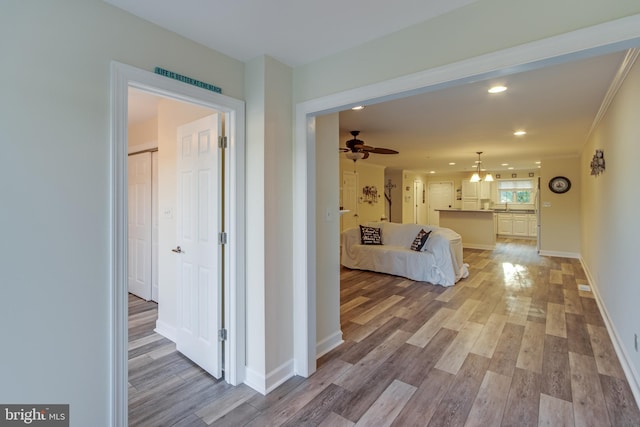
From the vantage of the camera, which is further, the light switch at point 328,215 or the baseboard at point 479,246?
the baseboard at point 479,246

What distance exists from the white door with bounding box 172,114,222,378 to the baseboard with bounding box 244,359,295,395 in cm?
27

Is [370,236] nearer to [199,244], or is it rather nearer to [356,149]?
[356,149]

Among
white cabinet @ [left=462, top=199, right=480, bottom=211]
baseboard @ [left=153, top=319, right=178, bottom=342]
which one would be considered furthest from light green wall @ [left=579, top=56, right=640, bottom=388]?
white cabinet @ [left=462, top=199, right=480, bottom=211]

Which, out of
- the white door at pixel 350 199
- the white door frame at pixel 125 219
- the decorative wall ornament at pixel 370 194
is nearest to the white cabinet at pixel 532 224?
the decorative wall ornament at pixel 370 194

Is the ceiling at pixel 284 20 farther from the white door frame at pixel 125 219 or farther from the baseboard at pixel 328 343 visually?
the baseboard at pixel 328 343

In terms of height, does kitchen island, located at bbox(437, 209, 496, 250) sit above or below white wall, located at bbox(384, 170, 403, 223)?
below

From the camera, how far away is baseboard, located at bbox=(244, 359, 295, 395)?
2207mm

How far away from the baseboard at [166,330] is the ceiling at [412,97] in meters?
2.34

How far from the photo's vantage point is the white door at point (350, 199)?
7.48 metres

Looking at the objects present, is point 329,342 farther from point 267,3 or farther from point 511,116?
point 511,116

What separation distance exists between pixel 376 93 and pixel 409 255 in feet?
12.8

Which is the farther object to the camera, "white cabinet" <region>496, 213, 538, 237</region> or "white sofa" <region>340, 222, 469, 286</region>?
"white cabinet" <region>496, 213, 538, 237</region>

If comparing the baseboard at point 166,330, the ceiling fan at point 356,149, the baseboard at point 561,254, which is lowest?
the baseboard at point 166,330

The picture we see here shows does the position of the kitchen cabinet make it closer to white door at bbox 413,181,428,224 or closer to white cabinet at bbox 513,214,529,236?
white cabinet at bbox 513,214,529,236
